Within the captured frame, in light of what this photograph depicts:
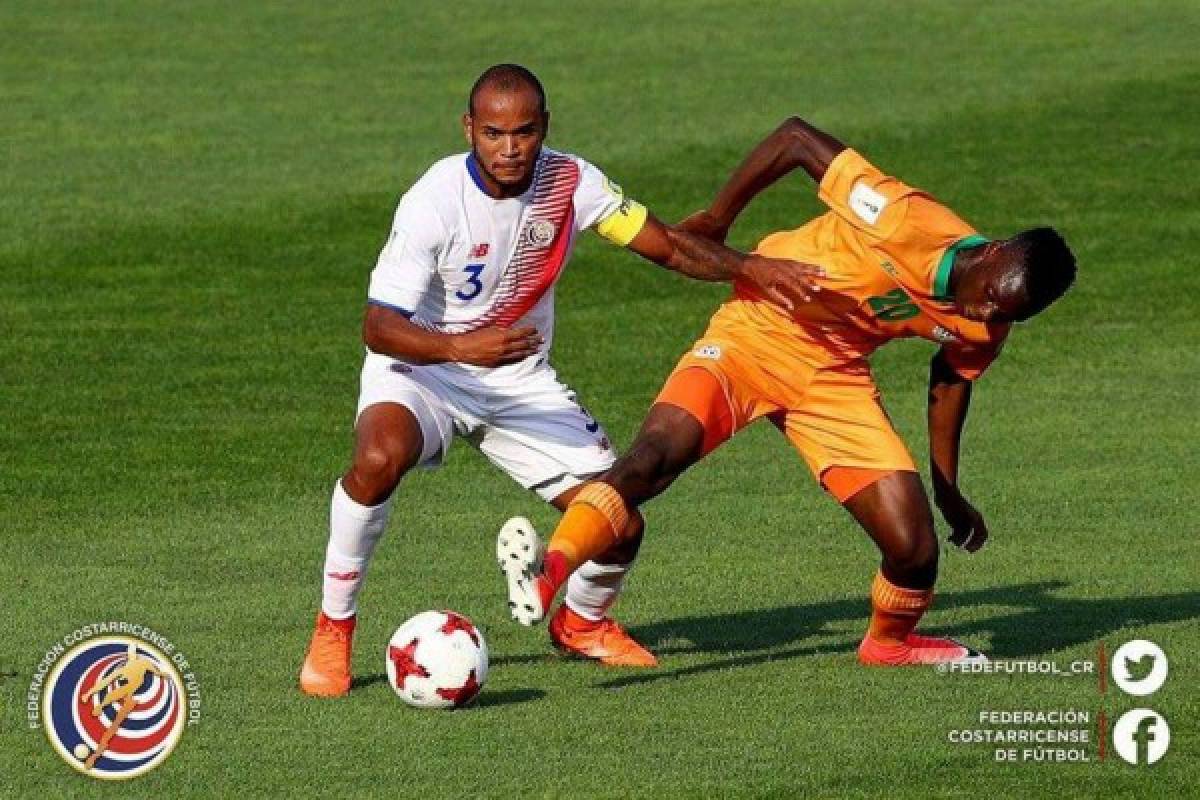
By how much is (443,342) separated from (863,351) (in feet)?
7.84

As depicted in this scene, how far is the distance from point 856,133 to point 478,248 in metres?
18.0

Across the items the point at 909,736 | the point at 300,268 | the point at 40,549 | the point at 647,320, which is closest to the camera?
the point at 909,736

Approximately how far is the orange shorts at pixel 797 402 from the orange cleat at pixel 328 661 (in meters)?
1.81

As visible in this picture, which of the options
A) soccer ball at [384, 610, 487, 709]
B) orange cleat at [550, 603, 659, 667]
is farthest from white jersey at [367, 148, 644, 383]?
soccer ball at [384, 610, 487, 709]

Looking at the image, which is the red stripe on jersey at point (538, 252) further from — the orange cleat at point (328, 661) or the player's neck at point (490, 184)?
the orange cleat at point (328, 661)

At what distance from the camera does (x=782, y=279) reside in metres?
11.5

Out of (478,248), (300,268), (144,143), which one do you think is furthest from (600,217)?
(144,143)

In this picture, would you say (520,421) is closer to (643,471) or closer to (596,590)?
(643,471)

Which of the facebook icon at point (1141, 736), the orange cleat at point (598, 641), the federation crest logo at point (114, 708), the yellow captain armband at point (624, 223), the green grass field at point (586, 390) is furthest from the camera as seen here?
the orange cleat at point (598, 641)

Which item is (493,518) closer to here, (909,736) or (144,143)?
(909,736)

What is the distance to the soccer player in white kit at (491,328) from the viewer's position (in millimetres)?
11031

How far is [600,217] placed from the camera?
11680 mm

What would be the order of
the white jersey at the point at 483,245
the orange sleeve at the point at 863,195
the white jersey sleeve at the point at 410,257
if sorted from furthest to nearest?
the orange sleeve at the point at 863,195, the white jersey at the point at 483,245, the white jersey sleeve at the point at 410,257

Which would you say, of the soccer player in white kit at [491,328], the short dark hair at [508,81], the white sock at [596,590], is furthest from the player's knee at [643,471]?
the short dark hair at [508,81]
